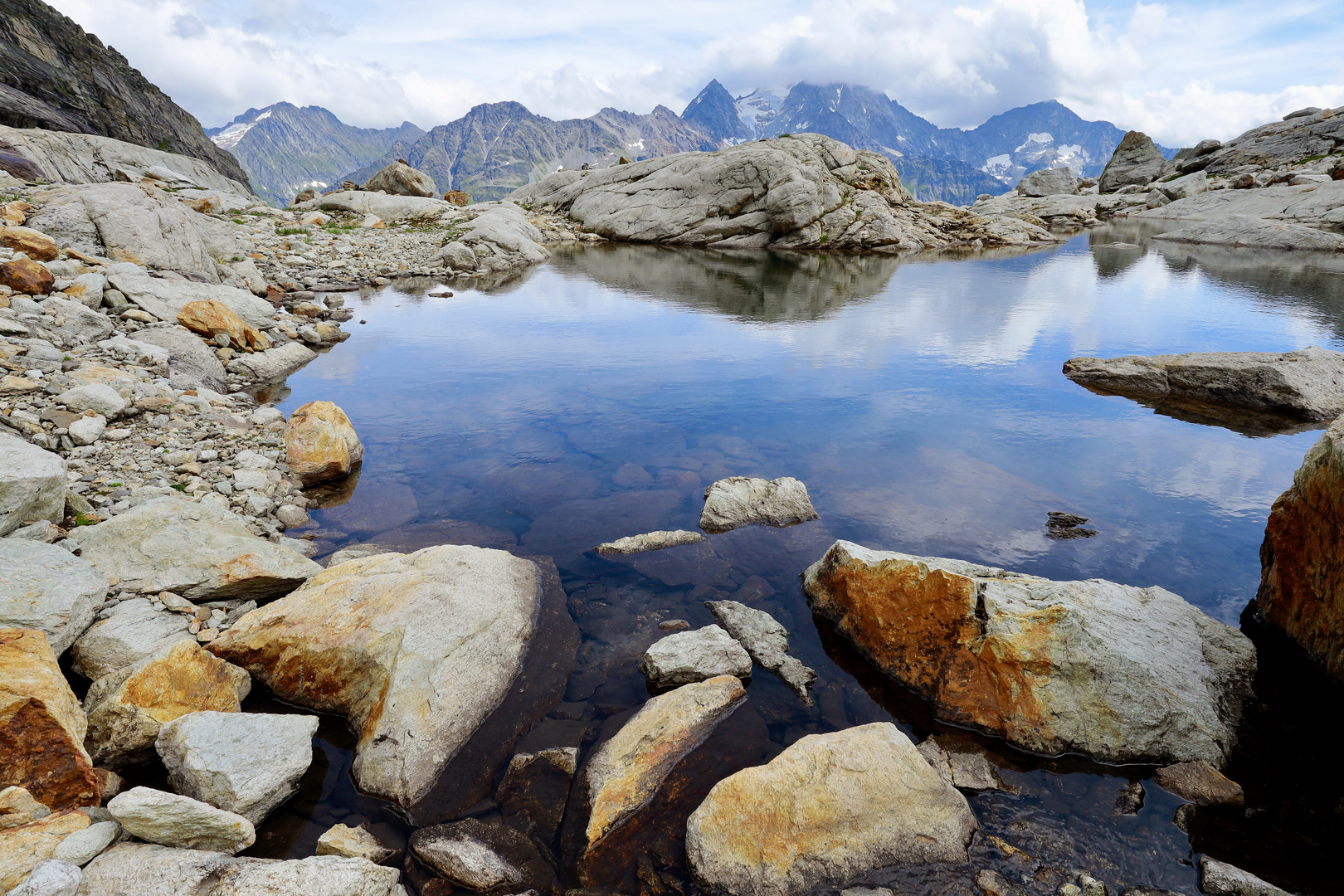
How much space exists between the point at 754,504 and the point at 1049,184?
15781 centimetres

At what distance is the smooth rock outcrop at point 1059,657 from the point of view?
8078 millimetres

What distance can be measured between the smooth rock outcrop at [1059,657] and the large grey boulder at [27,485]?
1279cm

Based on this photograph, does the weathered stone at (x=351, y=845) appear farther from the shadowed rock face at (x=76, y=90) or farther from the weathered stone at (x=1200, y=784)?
the shadowed rock face at (x=76, y=90)

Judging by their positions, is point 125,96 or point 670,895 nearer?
point 670,895

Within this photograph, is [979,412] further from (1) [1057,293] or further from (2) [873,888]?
(1) [1057,293]

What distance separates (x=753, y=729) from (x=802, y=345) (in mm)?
23029

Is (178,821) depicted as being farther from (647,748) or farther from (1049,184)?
(1049,184)

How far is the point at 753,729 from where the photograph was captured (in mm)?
8492

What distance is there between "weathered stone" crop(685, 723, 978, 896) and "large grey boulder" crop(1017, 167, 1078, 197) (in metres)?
159

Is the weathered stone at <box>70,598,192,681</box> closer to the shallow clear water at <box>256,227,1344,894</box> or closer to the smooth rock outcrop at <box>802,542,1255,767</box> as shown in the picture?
the shallow clear water at <box>256,227,1344,894</box>

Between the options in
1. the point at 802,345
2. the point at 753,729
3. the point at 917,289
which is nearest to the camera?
the point at 753,729

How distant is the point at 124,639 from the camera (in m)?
8.29

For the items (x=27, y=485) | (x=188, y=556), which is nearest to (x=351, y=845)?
(x=188, y=556)

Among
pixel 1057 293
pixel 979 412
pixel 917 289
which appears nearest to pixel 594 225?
pixel 917 289
